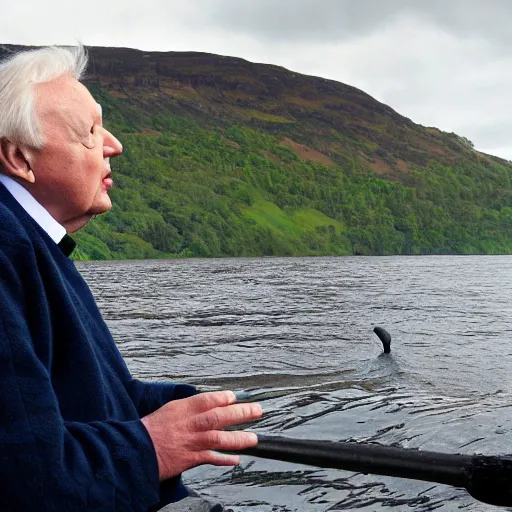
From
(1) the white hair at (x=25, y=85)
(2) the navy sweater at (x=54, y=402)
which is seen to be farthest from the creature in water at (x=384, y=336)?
(1) the white hair at (x=25, y=85)

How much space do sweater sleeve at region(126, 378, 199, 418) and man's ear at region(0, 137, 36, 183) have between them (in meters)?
0.81

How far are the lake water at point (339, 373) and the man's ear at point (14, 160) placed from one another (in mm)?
6136

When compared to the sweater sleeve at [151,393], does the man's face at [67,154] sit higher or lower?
higher

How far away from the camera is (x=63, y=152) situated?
213 cm

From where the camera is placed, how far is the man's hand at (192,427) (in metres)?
1.93

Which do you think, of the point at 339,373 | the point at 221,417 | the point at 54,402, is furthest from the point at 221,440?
the point at 339,373

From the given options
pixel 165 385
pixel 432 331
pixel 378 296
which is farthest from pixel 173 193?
pixel 165 385

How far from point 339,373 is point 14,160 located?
16.5 metres

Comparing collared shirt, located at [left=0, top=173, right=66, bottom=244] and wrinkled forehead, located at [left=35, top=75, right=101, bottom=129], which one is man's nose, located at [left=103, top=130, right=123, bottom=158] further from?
collared shirt, located at [left=0, top=173, right=66, bottom=244]

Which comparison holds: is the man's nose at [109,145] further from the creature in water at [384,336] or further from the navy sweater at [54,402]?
the creature in water at [384,336]

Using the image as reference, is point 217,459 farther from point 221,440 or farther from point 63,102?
point 63,102

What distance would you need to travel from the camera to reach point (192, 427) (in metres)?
1.95

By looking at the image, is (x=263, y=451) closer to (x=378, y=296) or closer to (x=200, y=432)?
(x=200, y=432)

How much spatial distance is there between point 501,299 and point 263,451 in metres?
44.4
